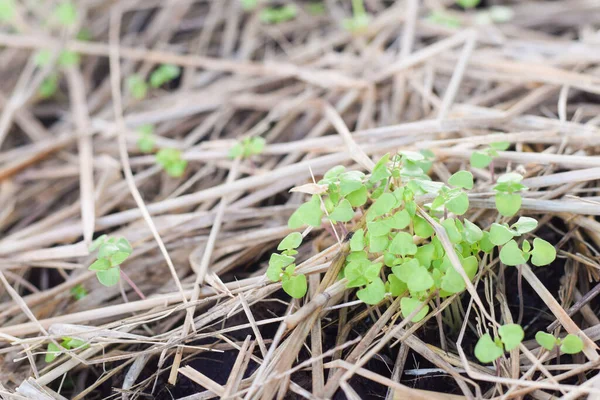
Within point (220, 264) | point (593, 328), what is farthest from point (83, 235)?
point (593, 328)

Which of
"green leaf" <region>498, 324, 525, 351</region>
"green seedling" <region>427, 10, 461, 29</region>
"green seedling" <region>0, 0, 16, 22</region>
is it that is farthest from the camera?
"green seedling" <region>0, 0, 16, 22</region>

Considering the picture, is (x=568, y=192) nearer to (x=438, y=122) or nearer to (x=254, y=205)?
(x=438, y=122)

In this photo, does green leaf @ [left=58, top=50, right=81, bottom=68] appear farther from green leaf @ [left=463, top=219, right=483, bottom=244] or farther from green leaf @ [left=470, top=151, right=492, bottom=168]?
green leaf @ [left=463, top=219, right=483, bottom=244]

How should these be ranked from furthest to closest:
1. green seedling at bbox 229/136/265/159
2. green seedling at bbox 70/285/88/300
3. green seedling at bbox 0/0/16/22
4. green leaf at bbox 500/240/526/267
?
green seedling at bbox 0/0/16/22, green seedling at bbox 229/136/265/159, green seedling at bbox 70/285/88/300, green leaf at bbox 500/240/526/267

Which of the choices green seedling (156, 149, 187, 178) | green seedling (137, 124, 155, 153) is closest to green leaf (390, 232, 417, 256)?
green seedling (156, 149, 187, 178)

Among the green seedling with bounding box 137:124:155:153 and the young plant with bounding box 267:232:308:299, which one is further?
the green seedling with bounding box 137:124:155:153

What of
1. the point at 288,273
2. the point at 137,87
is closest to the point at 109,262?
the point at 288,273

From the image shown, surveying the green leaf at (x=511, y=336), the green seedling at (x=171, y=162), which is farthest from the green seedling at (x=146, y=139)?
the green leaf at (x=511, y=336)

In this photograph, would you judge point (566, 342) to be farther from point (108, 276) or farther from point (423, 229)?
point (108, 276)
